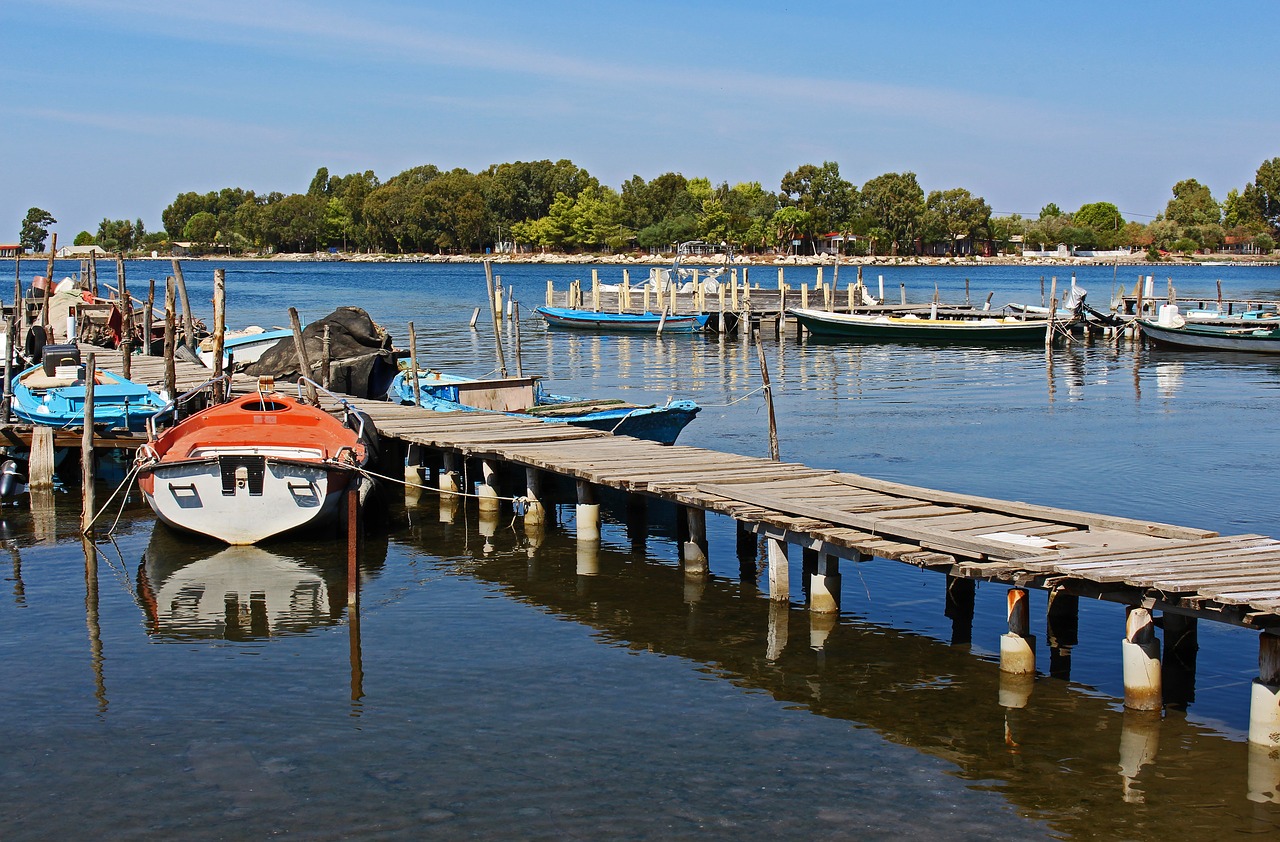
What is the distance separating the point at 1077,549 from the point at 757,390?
2294 centimetres

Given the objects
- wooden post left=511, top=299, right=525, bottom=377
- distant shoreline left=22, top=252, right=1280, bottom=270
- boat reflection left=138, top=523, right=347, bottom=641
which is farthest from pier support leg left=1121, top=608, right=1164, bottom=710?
distant shoreline left=22, top=252, right=1280, bottom=270

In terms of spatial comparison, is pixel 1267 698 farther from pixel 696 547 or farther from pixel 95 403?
pixel 95 403

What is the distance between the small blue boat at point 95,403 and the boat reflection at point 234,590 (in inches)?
174

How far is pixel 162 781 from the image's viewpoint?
998 centimetres

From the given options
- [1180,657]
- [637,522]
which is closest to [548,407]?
[637,522]

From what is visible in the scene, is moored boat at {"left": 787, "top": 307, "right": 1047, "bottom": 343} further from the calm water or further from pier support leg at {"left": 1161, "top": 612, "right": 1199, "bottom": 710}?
pier support leg at {"left": 1161, "top": 612, "right": 1199, "bottom": 710}

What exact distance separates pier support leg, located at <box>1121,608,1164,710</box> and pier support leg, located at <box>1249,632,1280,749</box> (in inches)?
34.9

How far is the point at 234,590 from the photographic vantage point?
15.5m

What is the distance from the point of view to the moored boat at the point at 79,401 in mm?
21953

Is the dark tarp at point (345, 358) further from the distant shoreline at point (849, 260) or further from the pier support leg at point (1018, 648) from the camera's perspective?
the distant shoreline at point (849, 260)

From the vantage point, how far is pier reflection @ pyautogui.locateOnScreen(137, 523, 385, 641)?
14.1 m

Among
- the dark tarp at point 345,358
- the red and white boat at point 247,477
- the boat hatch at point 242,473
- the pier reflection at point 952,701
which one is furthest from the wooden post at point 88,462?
the dark tarp at point 345,358

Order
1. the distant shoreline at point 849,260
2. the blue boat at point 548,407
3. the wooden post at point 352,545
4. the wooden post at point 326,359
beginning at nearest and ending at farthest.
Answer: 1. the wooden post at point 352,545
2. the blue boat at point 548,407
3. the wooden post at point 326,359
4. the distant shoreline at point 849,260

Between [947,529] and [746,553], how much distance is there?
3783 millimetres
